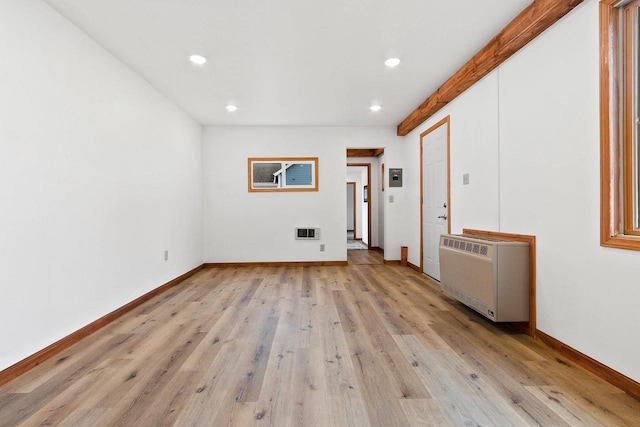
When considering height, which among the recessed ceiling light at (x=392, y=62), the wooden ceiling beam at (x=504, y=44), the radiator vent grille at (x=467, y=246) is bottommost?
the radiator vent grille at (x=467, y=246)

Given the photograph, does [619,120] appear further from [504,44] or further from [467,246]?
[467,246]

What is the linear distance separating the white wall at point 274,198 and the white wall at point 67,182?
5.19 feet

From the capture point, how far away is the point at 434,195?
410 cm

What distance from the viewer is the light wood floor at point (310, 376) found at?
4.57 ft

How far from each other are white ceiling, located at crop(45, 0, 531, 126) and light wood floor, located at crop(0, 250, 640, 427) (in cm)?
244

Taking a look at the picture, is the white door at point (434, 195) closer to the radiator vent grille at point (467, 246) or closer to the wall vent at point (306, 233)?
the radiator vent grille at point (467, 246)

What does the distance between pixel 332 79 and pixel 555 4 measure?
1942 millimetres

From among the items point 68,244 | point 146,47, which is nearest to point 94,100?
point 146,47

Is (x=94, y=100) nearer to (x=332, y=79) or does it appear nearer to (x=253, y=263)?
(x=332, y=79)

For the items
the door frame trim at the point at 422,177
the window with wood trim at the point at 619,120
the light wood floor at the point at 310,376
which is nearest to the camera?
the light wood floor at the point at 310,376

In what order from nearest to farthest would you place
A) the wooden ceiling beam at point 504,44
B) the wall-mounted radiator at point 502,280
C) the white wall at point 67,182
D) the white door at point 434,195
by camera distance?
the white wall at point 67,182 < the wooden ceiling beam at point 504,44 < the wall-mounted radiator at point 502,280 < the white door at point 434,195

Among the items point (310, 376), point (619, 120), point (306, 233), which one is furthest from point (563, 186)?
point (306, 233)

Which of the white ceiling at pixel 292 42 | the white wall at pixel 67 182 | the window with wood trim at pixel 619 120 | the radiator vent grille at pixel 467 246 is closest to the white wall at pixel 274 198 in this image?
the white ceiling at pixel 292 42

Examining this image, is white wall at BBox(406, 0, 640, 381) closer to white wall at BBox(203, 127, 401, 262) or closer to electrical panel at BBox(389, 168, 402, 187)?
electrical panel at BBox(389, 168, 402, 187)
